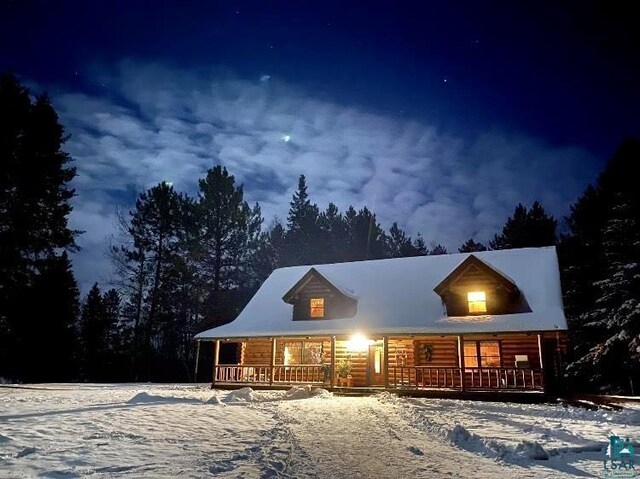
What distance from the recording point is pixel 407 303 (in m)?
24.5

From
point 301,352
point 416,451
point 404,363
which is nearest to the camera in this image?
point 416,451

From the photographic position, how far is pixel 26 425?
32.0 ft

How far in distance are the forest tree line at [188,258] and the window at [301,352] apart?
14.6m

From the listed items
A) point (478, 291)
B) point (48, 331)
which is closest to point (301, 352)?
point (478, 291)

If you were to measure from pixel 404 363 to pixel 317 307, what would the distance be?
5.60 metres

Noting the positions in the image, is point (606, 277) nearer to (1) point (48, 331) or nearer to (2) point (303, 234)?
(2) point (303, 234)

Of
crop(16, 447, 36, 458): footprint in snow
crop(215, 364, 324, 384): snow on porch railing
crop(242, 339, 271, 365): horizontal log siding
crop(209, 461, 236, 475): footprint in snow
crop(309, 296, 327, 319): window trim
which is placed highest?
crop(309, 296, 327, 319): window trim

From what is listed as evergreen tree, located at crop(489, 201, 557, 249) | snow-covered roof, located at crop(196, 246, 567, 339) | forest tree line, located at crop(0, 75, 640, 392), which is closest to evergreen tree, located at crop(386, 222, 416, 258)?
forest tree line, located at crop(0, 75, 640, 392)

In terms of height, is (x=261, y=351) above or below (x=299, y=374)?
above

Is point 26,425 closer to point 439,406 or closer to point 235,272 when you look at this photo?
point 439,406

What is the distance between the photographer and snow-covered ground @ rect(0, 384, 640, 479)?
654cm

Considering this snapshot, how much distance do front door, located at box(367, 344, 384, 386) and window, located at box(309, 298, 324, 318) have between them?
3427mm

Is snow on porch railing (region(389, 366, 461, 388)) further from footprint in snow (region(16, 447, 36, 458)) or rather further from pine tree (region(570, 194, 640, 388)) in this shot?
footprint in snow (region(16, 447, 36, 458))

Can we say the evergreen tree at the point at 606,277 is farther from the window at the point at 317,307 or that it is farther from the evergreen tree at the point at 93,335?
the evergreen tree at the point at 93,335
